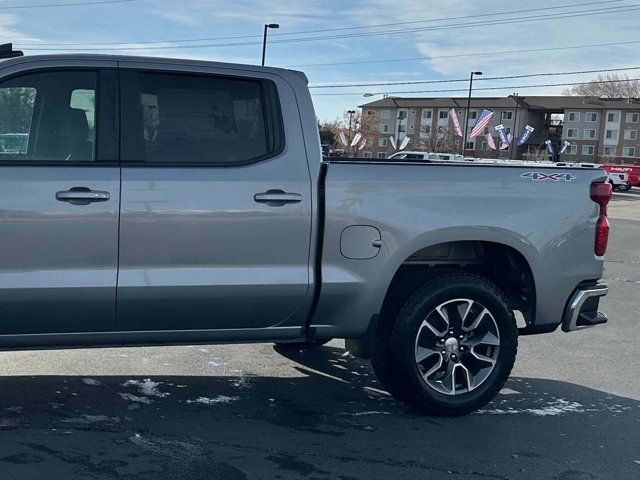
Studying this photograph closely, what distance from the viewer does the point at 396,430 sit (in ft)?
14.8

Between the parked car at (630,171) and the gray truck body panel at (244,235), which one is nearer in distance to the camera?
the gray truck body panel at (244,235)

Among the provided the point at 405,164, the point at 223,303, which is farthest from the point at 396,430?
the point at 405,164

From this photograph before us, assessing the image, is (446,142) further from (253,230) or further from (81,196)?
(81,196)

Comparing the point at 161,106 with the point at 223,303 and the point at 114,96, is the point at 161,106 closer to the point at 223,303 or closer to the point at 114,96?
the point at 114,96

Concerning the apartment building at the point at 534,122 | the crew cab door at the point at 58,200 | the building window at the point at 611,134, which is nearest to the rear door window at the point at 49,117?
the crew cab door at the point at 58,200

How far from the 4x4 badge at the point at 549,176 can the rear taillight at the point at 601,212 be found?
182 millimetres

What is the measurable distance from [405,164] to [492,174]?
557mm

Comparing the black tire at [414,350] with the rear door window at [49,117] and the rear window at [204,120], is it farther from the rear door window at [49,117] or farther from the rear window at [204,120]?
the rear door window at [49,117]

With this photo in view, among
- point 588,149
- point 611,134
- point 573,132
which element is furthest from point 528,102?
point 611,134

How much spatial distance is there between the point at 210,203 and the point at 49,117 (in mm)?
1007

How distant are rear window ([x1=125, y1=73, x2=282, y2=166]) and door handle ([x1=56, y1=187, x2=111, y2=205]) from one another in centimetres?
28

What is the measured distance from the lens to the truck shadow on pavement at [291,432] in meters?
3.84

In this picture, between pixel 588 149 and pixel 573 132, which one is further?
pixel 573 132

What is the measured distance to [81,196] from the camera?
398cm
